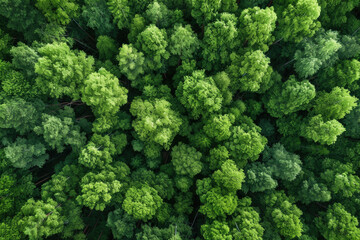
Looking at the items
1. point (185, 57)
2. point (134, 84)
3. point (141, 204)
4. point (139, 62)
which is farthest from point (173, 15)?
point (141, 204)

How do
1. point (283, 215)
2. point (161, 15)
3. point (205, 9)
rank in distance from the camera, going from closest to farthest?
point (283, 215) → point (205, 9) → point (161, 15)

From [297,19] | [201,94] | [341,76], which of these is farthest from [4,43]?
[341,76]

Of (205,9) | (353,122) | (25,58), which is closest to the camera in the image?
(25,58)

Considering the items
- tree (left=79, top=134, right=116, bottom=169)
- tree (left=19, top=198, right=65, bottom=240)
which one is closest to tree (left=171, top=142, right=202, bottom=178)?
tree (left=79, top=134, right=116, bottom=169)

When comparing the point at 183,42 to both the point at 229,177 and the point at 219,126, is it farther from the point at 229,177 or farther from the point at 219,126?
the point at 229,177

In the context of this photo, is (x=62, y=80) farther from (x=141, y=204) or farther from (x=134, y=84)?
(x=141, y=204)

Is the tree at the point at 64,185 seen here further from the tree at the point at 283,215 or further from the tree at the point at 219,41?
the tree at the point at 283,215
